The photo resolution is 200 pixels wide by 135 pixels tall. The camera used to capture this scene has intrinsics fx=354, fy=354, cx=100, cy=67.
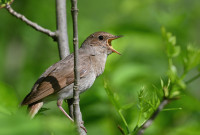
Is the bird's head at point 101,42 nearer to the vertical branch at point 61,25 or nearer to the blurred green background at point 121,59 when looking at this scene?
the blurred green background at point 121,59

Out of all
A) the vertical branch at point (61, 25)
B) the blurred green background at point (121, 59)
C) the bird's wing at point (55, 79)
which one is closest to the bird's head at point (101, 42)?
the blurred green background at point (121, 59)

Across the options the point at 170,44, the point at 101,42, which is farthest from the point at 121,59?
the point at 170,44

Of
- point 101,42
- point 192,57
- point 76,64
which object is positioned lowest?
point 101,42

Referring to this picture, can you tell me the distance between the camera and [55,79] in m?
4.29

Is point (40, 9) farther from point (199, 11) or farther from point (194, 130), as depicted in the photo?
point (194, 130)

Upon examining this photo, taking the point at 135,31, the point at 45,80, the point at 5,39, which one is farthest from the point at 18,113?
the point at 5,39

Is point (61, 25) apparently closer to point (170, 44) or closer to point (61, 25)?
point (61, 25)

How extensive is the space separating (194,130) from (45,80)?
181 cm

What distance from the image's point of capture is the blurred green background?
12.4ft

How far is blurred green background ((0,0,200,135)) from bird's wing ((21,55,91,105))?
226mm

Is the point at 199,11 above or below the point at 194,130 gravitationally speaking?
above

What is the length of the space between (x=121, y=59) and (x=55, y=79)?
0.93 metres

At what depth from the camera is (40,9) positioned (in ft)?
19.8

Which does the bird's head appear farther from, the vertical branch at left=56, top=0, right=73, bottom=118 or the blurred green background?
the vertical branch at left=56, top=0, right=73, bottom=118
